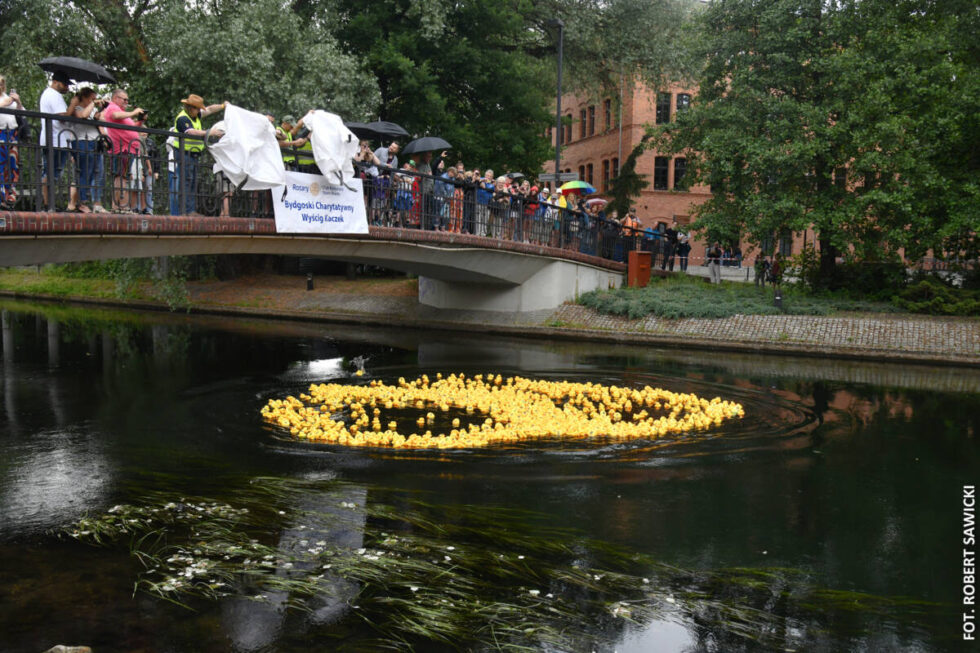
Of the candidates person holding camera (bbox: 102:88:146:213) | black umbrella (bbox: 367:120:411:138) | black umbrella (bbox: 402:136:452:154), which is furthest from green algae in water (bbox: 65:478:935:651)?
black umbrella (bbox: 402:136:452:154)

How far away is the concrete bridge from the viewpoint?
39.5 feet

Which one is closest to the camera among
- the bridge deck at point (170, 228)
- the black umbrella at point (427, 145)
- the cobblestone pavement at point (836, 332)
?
the bridge deck at point (170, 228)

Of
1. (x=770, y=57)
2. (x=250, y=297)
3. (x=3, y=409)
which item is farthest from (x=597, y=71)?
(x=3, y=409)

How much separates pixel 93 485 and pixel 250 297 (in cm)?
2369

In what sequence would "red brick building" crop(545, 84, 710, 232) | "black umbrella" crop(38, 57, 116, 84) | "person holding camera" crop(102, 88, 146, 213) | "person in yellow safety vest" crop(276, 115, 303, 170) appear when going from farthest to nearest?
"red brick building" crop(545, 84, 710, 232)
"person in yellow safety vest" crop(276, 115, 303, 170)
"person holding camera" crop(102, 88, 146, 213)
"black umbrella" crop(38, 57, 116, 84)

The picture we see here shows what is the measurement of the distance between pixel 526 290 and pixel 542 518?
747 inches

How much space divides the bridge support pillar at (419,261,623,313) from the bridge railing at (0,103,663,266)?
354cm

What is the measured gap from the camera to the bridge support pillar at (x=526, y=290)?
26516mm

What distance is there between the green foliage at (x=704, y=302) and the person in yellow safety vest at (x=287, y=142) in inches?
467

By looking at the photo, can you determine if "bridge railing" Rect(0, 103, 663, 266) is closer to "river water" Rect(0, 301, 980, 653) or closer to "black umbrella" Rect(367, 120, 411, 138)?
"black umbrella" Rect(367, 120, 411, 138)

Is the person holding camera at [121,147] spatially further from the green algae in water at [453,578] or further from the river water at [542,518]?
the green algae in water at [453,578]

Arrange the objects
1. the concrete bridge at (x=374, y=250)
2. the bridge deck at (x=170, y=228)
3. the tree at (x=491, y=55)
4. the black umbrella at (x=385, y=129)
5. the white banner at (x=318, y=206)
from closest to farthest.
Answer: the bridge deck at (x=170, y=228)
the concrete bridge at (x=374, y=250)
the white banner at (x=318, y=206)
the black umbrella at (x=385, y=129)
the tree at (x=491, y=55)

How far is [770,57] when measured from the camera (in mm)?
25359

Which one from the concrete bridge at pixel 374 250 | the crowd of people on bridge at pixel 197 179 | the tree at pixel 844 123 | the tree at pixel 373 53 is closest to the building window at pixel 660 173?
the tree at pixel 373 53
